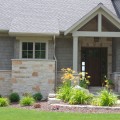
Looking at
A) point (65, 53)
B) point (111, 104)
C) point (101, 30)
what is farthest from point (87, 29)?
point (111, 104)

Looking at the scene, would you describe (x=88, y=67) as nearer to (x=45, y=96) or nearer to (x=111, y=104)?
(x=45, y=96)

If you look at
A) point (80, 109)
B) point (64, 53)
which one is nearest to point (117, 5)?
point (64, 53)

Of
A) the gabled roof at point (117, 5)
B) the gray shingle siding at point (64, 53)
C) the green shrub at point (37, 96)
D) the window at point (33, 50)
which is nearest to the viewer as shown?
the green shrub at point (37, 96)

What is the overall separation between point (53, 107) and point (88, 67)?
8992 mm

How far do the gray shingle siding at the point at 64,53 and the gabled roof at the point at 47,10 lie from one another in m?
0.97

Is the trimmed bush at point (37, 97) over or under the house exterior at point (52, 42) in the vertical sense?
under

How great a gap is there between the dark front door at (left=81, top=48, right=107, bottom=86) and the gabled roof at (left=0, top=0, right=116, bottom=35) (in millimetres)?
2269

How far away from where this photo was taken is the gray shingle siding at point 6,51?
21.3 meters

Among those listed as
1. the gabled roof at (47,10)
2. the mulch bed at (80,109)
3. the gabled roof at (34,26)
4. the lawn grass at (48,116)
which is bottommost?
the lawn grass at (48,116)

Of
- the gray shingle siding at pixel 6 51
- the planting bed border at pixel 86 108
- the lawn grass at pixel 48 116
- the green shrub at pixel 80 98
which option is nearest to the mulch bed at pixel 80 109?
the planting bed border at pixel 86 108

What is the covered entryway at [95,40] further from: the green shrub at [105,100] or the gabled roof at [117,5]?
the green shrub at [105,100]

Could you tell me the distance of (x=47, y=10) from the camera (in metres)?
23.0

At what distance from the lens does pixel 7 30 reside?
67.2 ft

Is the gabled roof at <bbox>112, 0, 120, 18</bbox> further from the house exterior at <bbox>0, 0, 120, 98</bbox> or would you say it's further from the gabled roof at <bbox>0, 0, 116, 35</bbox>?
the gabled roof at <bbox>0, 0, 116, 35</bbox>
